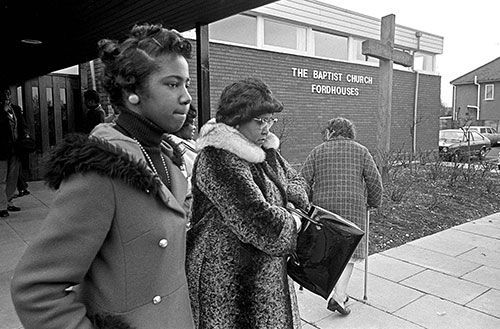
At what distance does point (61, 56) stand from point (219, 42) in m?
4.02

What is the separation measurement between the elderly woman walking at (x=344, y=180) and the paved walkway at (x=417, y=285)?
287mm

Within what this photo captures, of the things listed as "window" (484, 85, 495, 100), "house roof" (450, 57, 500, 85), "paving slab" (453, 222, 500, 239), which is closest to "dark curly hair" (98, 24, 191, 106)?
"paving slab" (453, 222, 500, 239)

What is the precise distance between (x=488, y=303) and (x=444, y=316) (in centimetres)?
60

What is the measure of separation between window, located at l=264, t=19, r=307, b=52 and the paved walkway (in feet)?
25.7

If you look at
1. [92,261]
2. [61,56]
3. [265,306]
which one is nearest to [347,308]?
[265,306]

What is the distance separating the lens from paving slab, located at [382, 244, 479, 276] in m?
4.72

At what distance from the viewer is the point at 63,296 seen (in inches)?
42.7

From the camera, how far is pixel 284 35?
40.5ft

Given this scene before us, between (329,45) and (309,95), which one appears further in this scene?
(329,45)

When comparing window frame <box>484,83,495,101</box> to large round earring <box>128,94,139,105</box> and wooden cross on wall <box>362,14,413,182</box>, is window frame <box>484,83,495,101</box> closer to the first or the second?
wooden cross on wall <box>362,14,413,182</box>

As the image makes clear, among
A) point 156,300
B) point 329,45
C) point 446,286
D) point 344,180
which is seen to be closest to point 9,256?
point 344,180

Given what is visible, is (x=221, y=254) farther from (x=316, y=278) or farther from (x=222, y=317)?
(x=316, y=278)

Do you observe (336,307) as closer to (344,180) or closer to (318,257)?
(344,180)

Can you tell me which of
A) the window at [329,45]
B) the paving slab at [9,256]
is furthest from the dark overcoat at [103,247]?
the window at [329,45]
